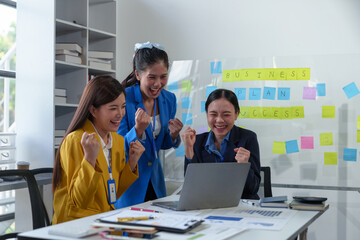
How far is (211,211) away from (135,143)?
48 cm

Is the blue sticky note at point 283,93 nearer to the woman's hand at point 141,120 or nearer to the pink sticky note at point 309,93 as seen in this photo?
the pink sticky note at point 309,93

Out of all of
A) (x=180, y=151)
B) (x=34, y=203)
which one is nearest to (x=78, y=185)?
(x=34, y=203)

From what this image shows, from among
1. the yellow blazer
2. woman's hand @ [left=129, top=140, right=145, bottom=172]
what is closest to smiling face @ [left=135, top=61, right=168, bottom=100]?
woman's hand @ [left=129, top=140, right=145, bottom=172]

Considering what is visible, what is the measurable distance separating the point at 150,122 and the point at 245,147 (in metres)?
0.52

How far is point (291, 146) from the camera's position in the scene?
10.7 ft

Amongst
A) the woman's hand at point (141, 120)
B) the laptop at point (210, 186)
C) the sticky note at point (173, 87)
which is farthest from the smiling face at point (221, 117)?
the sticky note at point (173, 87)

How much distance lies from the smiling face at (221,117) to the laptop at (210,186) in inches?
22.2

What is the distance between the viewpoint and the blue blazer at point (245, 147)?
7.20 feet

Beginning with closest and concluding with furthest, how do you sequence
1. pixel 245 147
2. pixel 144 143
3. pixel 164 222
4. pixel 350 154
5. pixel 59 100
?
pixel 164 222
pixel 144 143
pixel 245 147
pixel 350 154
pixel 59 100

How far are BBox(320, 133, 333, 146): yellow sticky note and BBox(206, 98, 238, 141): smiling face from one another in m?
1.08

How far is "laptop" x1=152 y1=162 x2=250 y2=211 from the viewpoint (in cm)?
164

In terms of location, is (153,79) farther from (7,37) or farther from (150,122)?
(7,37)

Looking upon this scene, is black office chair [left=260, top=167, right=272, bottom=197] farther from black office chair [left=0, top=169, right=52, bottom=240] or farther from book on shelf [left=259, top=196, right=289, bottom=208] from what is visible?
black office chair [left=0, top=169, right=52, bottom=240]

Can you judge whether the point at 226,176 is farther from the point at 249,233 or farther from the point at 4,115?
the point at 4,115
